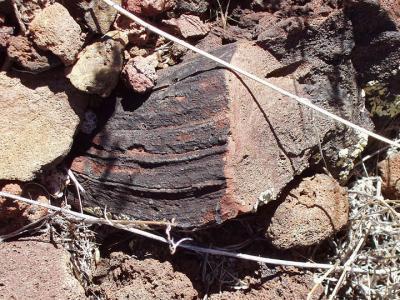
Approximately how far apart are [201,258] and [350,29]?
106 centimetres

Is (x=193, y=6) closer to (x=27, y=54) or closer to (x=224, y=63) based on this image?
(x=224, y=63)

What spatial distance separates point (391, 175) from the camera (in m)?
2.38

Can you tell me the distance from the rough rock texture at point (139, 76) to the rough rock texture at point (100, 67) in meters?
0.04

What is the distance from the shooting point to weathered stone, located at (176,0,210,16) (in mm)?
2085

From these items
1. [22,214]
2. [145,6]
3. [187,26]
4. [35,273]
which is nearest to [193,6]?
[187,26]

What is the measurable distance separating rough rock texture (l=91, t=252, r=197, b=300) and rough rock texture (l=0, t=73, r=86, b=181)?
1.64 feet

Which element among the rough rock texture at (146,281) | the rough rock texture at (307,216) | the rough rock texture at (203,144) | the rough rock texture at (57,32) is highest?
the rough rock texture at (57,32)

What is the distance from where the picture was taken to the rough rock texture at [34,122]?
194cm

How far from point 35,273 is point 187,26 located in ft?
3.61

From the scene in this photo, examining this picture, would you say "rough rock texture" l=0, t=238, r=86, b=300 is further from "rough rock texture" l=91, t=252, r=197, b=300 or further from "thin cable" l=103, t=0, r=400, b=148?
"thin cable" l=103, t=0, r=400, b=148

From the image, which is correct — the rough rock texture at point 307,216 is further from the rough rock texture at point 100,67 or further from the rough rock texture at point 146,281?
the rough rock texture at point 100,67

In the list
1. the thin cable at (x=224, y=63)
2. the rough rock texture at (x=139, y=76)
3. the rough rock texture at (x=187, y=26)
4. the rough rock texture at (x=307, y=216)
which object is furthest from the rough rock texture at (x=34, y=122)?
the rough rock texture at (x=307, y=216)

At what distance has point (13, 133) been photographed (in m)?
1.95

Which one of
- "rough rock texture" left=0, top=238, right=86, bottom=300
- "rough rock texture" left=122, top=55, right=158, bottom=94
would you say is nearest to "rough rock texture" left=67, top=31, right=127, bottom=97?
"rough rock texture" left=122, top=55, right=158, bottom=94
